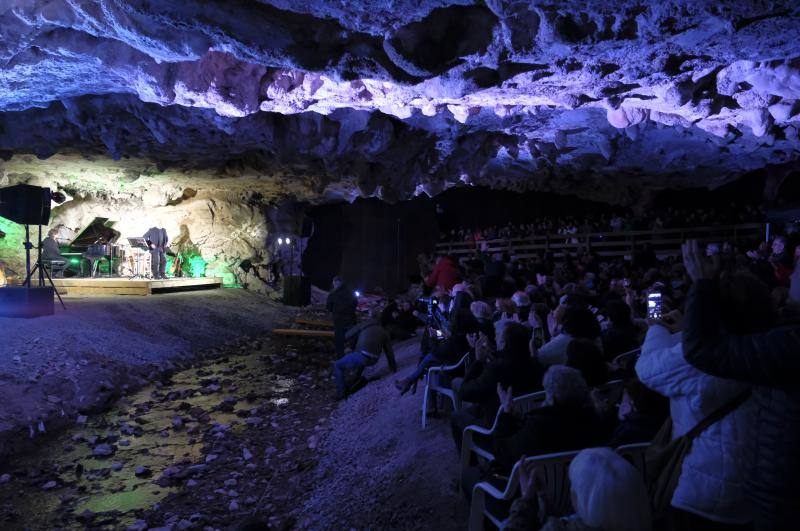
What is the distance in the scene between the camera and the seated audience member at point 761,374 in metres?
1.74

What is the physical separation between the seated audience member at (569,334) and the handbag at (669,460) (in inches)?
61.6

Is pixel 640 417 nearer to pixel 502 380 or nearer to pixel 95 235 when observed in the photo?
pixel 502 380

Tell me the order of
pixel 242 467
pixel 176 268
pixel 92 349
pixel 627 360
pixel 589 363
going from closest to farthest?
pixel 589 363 → pixel 627 360 → pixel 242 467 → pixel 92 349 → pixel 176 268

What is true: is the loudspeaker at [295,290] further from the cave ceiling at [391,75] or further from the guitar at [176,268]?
the cave ceiling at [391,75]

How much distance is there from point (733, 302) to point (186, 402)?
721 cm

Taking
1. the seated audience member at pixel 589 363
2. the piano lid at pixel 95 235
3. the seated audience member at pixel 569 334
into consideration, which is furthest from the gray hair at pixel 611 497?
the piano lid at pixel 95 235

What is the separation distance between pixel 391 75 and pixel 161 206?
47.4 feet

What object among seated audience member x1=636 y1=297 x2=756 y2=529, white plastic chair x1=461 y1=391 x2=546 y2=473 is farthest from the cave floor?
seated audience member x1=636 y1=297 x2=756 y2=529

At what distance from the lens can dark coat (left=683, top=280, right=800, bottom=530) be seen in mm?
1730

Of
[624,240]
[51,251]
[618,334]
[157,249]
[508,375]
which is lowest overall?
[508,375]

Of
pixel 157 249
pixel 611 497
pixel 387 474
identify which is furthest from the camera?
pixel 157 249

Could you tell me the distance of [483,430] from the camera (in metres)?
3.39

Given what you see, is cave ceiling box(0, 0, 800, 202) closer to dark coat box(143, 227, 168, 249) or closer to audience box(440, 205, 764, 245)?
audience box(440, 205, 764, 245)

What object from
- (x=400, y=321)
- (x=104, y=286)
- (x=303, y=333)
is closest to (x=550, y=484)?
(x=400, y=321)
